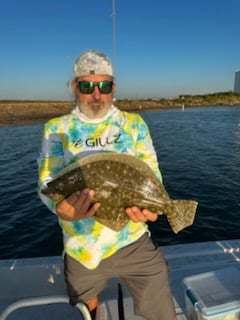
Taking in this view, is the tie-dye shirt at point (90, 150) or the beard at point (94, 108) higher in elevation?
the beard at point (94, 108)

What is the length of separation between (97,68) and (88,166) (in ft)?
3.03

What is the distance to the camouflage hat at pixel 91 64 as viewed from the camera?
2.87 m

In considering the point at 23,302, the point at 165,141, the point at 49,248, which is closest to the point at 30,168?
the point at 49,248

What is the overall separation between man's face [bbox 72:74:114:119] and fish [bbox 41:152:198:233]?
0.52 metres

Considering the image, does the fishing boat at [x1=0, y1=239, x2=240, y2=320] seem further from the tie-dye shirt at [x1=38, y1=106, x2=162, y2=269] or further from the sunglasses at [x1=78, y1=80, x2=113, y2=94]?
the sunglasses at [x1=78, y1=80, x2=113, y2=94]

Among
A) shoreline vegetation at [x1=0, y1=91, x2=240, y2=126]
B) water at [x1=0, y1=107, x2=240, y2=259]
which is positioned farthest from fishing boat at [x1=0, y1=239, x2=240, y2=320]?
shoreline vegetation at [x1=0, y1=91, x2=240, y2=126]

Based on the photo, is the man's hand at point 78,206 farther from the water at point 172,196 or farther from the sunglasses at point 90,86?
the water at point 172,196

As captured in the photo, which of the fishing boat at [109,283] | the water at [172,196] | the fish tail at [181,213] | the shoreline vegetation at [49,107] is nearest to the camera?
the fish tail at [181,213]

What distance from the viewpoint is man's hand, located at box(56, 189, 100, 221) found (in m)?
2.43

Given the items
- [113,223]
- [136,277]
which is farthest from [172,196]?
[113,223]

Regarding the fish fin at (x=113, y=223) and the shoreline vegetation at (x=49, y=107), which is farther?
the shoreline vegetation at (x=49, y=107)

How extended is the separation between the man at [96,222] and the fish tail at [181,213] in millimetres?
188

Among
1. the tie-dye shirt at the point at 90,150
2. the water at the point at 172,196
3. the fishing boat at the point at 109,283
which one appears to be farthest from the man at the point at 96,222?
the water at the point at 172,196

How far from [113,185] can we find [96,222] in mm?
459
